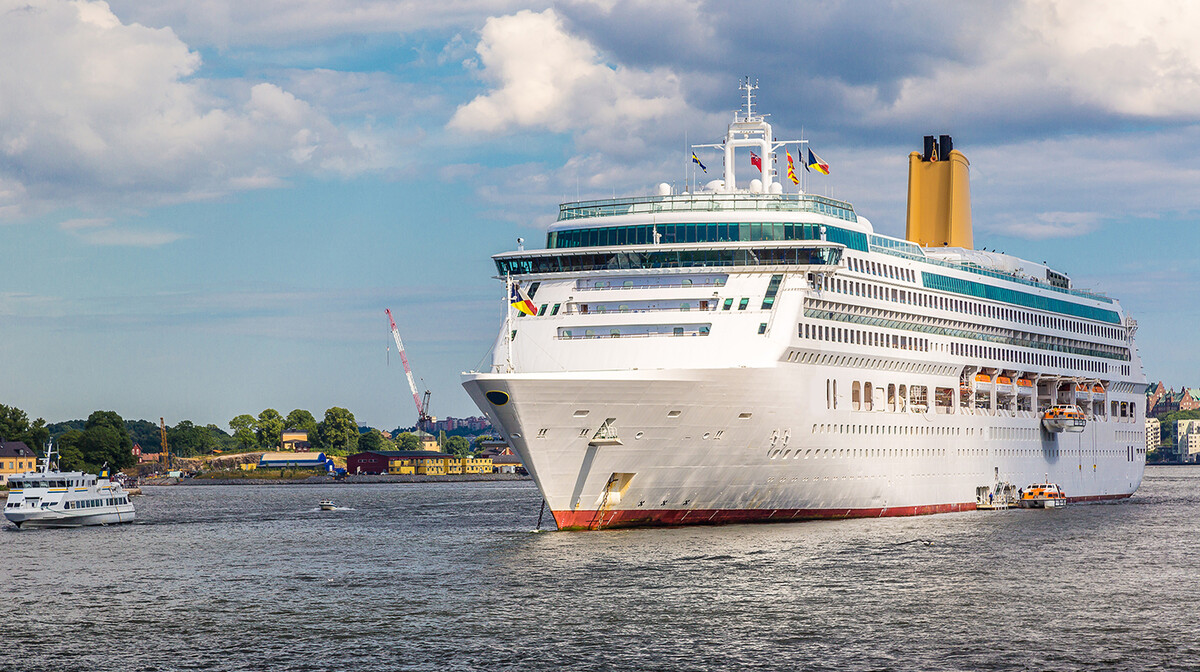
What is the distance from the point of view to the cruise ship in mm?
63875

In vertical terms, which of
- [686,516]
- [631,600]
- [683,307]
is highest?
[683,307]

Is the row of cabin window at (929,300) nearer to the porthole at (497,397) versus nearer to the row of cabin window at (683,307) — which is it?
the row of cabin window at (683,307)

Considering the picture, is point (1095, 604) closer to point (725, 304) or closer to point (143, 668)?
point (725, 304)

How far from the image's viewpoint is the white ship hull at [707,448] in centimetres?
6247

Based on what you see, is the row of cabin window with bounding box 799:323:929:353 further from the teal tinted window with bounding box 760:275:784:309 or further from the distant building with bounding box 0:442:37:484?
the distant building with bounding box 0:442:37:484

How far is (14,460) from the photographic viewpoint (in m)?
180

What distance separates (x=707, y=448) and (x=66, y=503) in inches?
2339

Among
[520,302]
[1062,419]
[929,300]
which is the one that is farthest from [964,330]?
[520,302]

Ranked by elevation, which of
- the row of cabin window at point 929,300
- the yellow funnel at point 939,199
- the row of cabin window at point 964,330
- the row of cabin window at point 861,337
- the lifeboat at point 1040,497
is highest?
the yellow funnel at point 939,199

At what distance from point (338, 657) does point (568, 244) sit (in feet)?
116

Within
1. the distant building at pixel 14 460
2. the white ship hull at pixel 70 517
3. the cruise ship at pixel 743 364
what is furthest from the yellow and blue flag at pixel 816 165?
the distant building at pixel 14 460

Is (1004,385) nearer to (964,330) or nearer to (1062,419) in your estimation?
(964,330)

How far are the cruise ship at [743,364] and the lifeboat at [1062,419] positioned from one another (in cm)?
756

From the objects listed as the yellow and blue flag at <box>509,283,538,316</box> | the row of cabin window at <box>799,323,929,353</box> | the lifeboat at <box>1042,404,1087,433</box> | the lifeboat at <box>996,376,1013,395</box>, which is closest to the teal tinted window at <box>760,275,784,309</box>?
the row of cabin window at <box>799,323,929,353</box>
